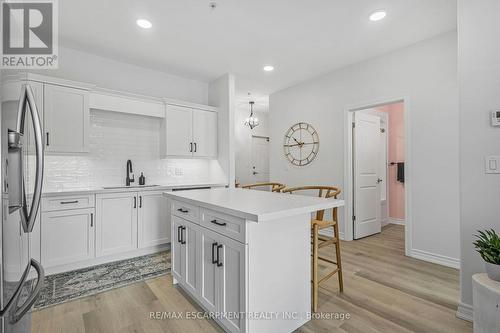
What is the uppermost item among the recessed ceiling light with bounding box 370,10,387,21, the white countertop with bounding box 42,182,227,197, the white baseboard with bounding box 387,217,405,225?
the recessed ceiling light with bounding box 370,10,387,21

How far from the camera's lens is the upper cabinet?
381cm

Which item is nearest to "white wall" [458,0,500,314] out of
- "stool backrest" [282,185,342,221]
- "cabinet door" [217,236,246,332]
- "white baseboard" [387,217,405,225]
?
"stool backrest" [282,185,342,221]

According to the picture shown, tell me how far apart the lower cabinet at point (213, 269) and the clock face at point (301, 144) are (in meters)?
2.88

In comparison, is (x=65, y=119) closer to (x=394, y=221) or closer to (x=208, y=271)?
(x=208, y=271)

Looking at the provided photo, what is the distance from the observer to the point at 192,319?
1910mm

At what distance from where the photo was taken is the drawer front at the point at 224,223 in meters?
1.49

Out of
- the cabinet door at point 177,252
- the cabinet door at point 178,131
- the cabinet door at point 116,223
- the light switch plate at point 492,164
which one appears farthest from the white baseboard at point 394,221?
the cabinet door at point 116,223

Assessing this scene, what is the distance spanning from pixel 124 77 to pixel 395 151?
5.23m

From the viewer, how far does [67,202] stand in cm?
279

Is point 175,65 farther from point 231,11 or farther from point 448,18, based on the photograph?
point 448,18

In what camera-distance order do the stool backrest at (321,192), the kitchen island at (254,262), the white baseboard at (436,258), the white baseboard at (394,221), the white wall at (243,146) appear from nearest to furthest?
the kitchen island at (254,262) → the stool backrest at (321,192) → the white baseboard at (436,258) → the white baseboard at (394,221) → the white wall at (243,146)

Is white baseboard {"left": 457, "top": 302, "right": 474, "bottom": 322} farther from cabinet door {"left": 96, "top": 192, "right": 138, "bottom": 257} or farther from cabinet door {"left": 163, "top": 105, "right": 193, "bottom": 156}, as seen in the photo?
cabinet door {"left": 163, "top": 105, "right": 193, "bottom": 156}

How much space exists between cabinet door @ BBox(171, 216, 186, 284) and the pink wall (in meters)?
4.48

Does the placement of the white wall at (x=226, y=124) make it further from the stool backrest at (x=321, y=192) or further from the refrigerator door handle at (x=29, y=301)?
the refrigerator door handle at (x=29, y=301)
